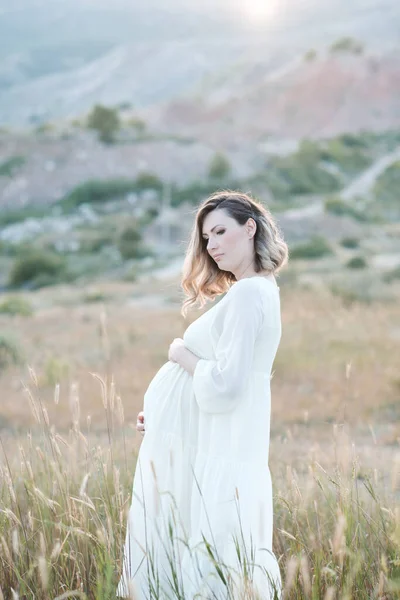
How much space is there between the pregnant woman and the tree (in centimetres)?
5672

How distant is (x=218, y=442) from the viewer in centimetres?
267

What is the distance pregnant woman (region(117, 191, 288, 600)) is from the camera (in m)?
2.59

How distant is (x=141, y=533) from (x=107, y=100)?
12470 cm

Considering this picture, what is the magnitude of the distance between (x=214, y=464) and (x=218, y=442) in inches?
2.8

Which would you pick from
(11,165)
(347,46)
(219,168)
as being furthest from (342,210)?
(347,46)

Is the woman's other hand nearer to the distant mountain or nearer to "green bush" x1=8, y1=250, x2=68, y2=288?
"green bush" x1=8, y1=250, x2=68, y2=288

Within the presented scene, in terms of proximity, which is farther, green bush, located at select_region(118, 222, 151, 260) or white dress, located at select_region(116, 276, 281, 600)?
green bush, located at select_region(118, 222, 151, 260)

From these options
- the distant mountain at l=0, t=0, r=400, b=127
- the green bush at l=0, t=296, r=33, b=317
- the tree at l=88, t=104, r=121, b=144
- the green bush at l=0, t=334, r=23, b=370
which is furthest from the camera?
the distant mountain at l=0, t=0, r=400, b=127

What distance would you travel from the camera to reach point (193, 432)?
2777 millimetres

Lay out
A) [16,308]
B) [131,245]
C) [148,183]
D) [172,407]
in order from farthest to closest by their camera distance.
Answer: [148,183], [131,245], [16,308], [172,407]

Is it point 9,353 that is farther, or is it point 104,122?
point 104,122

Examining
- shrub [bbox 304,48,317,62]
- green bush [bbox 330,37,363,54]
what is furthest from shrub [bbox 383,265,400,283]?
shrub [bbox 304,48,317,62]

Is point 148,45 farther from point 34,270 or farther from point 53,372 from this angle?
point 53,372

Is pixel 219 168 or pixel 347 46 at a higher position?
pixel 347 46
